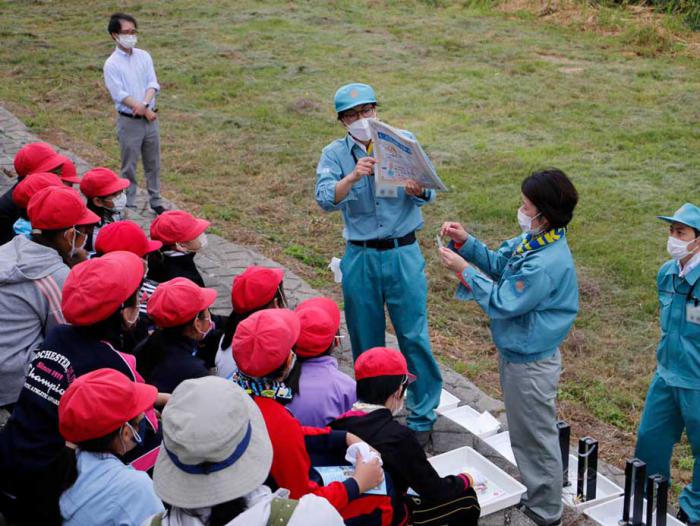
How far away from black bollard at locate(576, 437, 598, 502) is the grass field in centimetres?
97

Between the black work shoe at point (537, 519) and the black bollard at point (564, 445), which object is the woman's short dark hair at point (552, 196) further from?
the black work shoe at point (537, 519)

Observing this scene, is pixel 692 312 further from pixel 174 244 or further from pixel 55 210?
pixel 55 210

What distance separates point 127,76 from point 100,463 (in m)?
5.79

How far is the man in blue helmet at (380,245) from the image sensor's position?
15.2 feet

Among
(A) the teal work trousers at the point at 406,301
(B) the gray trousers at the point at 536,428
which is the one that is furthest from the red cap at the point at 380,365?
(A) the teal work trousers at the point at 406,301

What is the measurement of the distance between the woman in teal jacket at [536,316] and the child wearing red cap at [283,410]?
107 centimetres

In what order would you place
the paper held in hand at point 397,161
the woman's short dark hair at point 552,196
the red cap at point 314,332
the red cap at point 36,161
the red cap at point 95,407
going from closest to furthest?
the red cap at point 95,407 < the red cap at point 314,332 < the woman's short dark hair at point 552,196 < the paper held in hand at point 397,161 < the red cap at point 36,161

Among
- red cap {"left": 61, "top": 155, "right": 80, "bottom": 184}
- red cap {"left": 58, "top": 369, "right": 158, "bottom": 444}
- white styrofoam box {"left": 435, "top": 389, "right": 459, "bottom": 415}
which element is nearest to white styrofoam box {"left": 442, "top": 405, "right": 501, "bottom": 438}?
white styrofoam box {"left": 435, "top": 389, "right": 459, "bottom": 415}

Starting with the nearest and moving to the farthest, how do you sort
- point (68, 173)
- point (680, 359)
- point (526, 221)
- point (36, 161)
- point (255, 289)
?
point (526, 221), point (255, 289), point (680, 359), point (36, 161), point (68, 173)

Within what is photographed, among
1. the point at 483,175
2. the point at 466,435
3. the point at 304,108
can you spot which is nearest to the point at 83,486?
the point at 466,435

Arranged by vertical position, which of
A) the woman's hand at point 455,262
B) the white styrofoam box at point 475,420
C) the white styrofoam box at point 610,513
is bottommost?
the white styrofoam box at point 610,513

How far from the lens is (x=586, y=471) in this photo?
4.54 m

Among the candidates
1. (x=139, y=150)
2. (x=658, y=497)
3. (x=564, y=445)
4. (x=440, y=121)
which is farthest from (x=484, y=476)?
(x=440, y=121)

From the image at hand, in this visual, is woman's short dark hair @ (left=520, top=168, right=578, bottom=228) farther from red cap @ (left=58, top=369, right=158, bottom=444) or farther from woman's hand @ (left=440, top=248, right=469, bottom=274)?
red cap @ (left=58, top=369, right=158, bottom=444)
